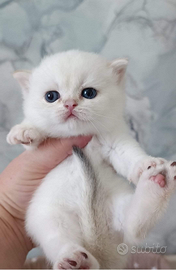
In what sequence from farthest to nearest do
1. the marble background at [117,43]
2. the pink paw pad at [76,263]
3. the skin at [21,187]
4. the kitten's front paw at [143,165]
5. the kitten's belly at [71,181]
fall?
the marble background at [117,43] < the skin at [21,187] < the kitten's belly at [71,181] < the kitten's front paw at [143,165] < the pink paw pad at [76,263]

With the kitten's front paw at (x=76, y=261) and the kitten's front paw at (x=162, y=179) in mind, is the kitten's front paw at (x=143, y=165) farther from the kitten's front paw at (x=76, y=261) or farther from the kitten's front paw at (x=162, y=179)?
the kitten's front paw at (x=76, y=261)

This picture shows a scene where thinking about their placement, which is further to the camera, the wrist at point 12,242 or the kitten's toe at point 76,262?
the wrist at point 12,242

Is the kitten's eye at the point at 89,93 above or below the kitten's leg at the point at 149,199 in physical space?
above

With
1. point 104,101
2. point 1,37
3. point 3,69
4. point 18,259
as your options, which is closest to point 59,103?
point 104,101

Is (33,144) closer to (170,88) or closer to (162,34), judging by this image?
(170,88)

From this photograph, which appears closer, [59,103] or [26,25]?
[59,103]

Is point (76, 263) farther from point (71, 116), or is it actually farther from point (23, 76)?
point (23, 76)

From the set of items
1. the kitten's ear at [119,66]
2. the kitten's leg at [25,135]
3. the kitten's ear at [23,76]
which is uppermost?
the kitten's ear at [23,76]

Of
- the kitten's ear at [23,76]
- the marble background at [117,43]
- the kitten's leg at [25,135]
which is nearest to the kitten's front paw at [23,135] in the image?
the kitten's leg at [25,135]
